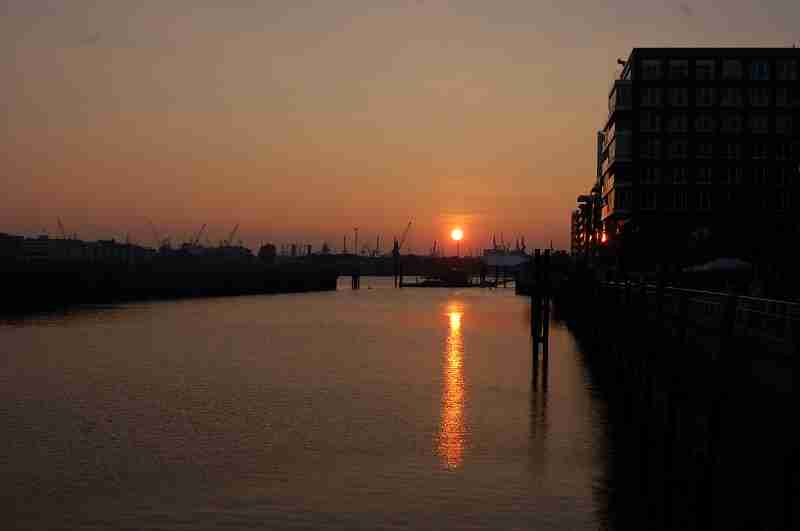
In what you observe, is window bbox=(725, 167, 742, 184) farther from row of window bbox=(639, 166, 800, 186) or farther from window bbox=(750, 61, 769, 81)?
window bbox=(750, 61, 769, 81)

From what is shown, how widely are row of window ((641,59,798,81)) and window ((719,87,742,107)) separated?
1.59 meters

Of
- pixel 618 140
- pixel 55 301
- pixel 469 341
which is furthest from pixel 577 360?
pixel 55 301

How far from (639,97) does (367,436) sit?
4191 inches

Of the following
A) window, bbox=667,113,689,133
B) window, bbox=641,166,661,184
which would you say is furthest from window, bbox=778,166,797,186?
window, bbox=641,166,661,184

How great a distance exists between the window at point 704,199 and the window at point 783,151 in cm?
918

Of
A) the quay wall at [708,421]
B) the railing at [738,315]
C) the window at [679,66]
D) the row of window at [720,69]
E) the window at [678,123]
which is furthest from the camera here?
the window at [678,123]

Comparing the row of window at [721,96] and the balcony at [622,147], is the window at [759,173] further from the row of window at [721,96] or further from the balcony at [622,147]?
the balcony at [622,147]

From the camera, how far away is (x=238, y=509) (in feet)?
81.2

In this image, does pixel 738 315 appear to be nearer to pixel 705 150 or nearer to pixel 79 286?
pixel 705 150

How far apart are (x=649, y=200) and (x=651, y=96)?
512 inches

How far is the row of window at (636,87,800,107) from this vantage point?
432 feet

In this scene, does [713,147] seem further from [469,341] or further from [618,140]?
[469,341]

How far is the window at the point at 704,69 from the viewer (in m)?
132

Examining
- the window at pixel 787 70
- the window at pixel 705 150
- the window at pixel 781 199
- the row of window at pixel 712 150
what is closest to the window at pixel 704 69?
the row of window at pixel 712 150
